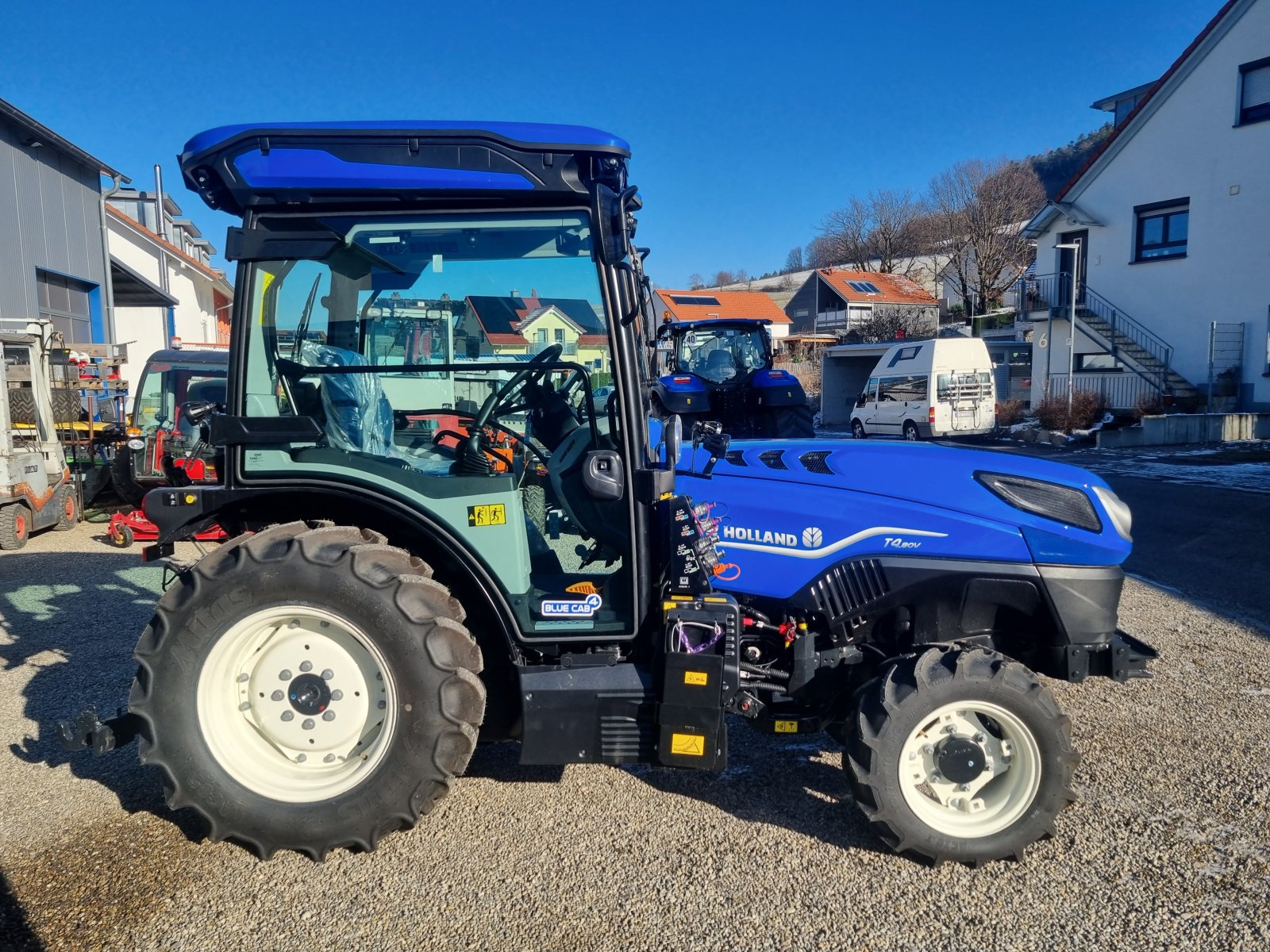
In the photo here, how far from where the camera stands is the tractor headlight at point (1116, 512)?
318cm

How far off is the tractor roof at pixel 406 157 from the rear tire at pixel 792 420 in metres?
10.1

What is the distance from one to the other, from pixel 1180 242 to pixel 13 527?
26.8m

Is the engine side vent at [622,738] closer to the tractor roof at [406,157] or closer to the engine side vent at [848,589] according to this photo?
the engine side vent at [848,589]

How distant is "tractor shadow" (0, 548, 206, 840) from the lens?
12.1 feet

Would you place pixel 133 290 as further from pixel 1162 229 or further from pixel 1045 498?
pixel 1162 229

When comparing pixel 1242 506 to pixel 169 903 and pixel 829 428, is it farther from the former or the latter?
pixel 829 428

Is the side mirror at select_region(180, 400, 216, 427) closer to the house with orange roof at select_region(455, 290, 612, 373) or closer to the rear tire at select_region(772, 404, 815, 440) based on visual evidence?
the house with orange roof at select_region(455, 290, 612, 373)

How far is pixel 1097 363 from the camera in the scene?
2558 centimetres

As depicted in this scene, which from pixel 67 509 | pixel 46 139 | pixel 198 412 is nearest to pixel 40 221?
pixel 46 139

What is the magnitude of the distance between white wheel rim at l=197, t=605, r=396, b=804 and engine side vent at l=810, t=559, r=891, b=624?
1607mm

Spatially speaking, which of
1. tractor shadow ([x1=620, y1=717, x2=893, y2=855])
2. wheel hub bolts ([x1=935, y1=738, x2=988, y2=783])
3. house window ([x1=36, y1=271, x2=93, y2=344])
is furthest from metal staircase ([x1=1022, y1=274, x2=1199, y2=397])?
house window ([x1=36, y1=271, x2=93, y2=344])

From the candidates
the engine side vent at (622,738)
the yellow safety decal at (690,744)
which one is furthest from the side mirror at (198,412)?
the yellow safety decal at (690,744)

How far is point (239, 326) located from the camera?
2998 millimetres

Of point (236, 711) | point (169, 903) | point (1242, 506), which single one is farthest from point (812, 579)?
point (1242, 506)
